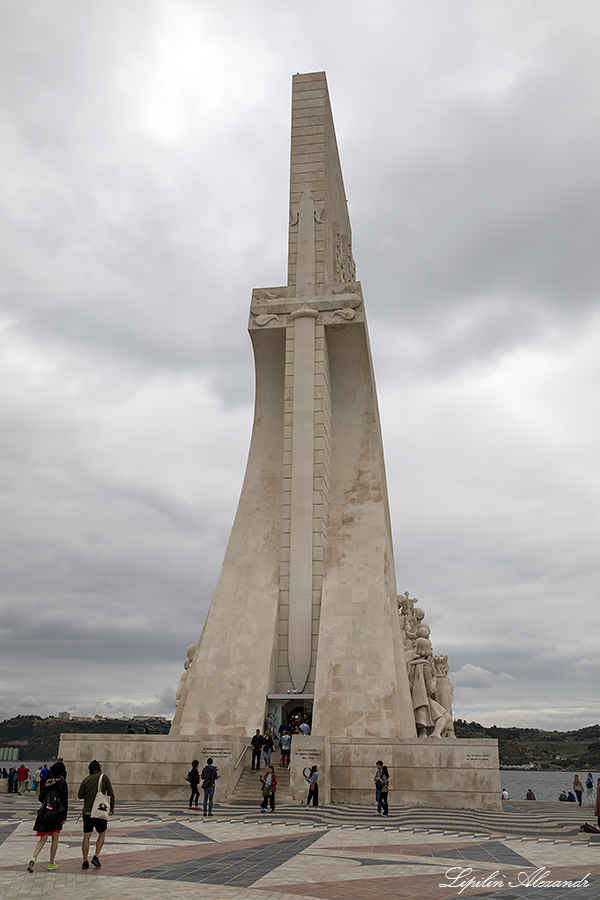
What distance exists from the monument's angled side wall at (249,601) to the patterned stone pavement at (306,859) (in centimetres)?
517

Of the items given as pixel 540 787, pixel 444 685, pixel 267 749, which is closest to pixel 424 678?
pixel 444 685

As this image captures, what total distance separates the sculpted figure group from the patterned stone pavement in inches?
230

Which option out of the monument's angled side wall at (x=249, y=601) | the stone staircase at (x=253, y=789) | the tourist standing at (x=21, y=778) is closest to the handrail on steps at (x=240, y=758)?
the stone staircase at (x=253, y=789)

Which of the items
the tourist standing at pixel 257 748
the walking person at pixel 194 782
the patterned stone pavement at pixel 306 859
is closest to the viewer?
the patterned stone pavement at pixel 306 859

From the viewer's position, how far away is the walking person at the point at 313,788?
456 inches

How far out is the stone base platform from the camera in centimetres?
1265

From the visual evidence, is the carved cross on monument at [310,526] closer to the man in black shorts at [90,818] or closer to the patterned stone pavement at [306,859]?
the patterned stone pavement at [306,859]

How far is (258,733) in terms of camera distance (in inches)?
541

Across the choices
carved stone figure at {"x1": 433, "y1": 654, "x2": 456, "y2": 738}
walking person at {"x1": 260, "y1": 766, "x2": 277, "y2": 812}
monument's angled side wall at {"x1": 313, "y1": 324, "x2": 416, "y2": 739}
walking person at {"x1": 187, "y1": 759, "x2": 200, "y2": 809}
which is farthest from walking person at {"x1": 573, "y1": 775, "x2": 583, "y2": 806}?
walking person at {"x1": 187, "y1": 759, "x2": 200, "y2": 809}

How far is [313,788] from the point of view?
459 inches

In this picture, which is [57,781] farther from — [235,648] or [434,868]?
[235,648]

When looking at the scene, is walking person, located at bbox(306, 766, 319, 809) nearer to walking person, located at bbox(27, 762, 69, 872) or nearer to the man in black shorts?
the man in black shorts

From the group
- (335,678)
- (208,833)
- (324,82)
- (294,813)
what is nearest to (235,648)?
(335,678)

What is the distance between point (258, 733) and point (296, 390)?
782 cm
